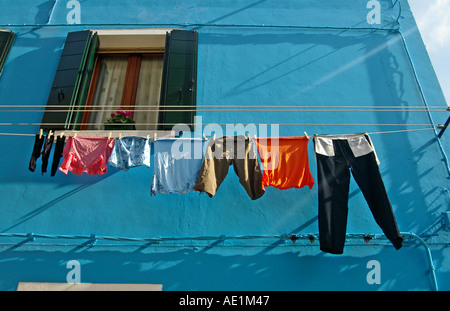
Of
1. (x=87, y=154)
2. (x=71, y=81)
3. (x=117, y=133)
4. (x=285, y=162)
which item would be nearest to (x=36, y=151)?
(x=87, y=154)

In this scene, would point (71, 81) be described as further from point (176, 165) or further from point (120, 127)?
point (176, 165)

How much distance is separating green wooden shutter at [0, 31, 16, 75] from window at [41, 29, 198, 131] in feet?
3.34

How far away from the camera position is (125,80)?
5820 millimetres

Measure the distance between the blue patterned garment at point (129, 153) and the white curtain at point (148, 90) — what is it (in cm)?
88

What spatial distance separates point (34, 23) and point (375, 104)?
242 inches

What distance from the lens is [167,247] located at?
167 inches

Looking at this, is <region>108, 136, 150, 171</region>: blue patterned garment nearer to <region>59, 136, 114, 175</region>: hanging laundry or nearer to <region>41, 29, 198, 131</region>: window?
<region>59, 136, 114, 175</region>: hanging laundry

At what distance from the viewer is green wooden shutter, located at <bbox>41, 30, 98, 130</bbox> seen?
4938mm

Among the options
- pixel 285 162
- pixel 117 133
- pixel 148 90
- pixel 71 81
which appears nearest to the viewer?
pixel 285 162

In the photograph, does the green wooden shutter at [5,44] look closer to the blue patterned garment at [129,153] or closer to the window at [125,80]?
the window at [125,80]

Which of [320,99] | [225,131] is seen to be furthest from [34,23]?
[320,99]

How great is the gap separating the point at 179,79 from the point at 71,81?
1.73m

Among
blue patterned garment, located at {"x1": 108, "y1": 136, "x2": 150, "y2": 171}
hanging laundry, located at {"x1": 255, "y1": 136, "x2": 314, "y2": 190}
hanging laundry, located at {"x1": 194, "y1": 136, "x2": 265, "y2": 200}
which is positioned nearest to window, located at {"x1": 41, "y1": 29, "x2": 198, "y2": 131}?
blue patterned garment, located at {"x1": 108, "y1": 136, "x2": 150, "y2": 171}

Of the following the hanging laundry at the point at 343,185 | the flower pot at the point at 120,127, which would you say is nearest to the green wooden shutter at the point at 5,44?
the flower pot at the point at 120,127
